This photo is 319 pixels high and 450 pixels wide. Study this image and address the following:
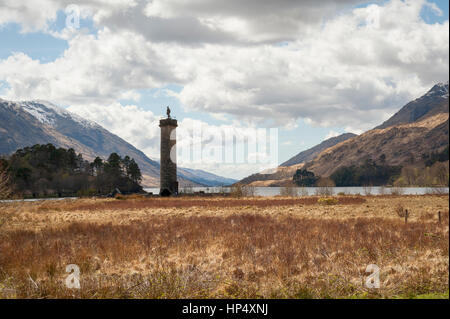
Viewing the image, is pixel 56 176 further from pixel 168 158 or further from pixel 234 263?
pixel 234 263

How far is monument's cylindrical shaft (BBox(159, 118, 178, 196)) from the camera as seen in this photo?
180 ft

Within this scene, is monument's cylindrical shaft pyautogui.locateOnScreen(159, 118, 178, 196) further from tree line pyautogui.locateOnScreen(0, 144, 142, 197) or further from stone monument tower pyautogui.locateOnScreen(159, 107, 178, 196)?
tree line pyautogui.locateOnScreen(0, 144, 142, 197)

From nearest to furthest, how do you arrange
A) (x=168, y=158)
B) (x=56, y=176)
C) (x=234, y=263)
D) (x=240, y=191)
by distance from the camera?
1. (x=234, y=263)
2. (x=168, y=158)
3. (x=240, y=191)
4. (x=56, y=176)

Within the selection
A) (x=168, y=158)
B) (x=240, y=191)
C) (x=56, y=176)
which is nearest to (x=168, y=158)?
(x=168, y=158)

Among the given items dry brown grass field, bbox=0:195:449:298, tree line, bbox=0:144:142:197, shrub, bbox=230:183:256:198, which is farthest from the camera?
tree line, bbox=0:144:142:197

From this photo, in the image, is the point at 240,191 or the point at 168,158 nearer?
the point at 168,158

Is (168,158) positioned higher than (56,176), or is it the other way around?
(168,158)

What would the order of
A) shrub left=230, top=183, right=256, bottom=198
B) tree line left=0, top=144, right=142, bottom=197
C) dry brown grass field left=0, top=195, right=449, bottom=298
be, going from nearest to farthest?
1. dry brown grass field left=0, top=195, right=449, bottom=298
2. shrub left=230, top=183, right=256, bottom=198
3. tree line left=0, top=144, right=142, bottom=197

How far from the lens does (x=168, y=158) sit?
54.8 metres

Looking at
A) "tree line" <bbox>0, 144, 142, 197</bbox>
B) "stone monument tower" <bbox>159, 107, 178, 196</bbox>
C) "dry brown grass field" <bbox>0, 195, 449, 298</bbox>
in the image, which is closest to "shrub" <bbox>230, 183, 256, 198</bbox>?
"stone monument tower" <bbox>159, 107, 178, 196</bbox>

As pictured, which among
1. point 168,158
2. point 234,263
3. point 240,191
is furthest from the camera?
point 240,191

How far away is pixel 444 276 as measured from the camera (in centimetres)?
766
